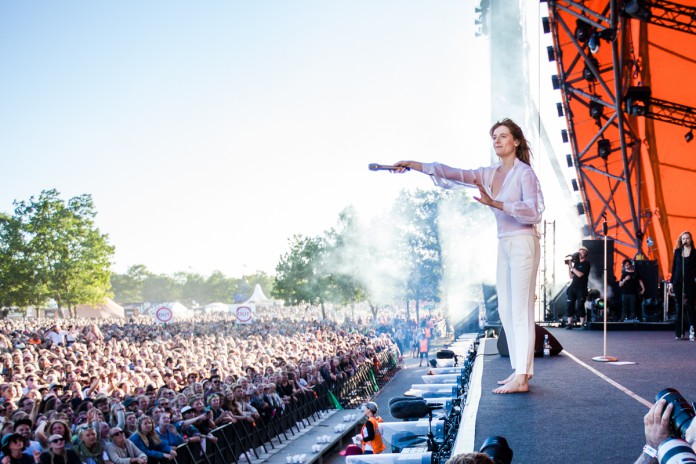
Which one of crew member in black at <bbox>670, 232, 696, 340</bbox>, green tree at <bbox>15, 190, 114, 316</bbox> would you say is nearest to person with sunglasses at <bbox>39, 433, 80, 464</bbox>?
crew member in black at <bbox>670, 232, 696, 340</bbox>

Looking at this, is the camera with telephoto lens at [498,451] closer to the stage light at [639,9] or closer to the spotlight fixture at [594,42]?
the stage light at [639,9]

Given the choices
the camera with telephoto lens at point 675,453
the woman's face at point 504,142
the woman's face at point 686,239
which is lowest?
the camera with telephoto lens at point 675,453

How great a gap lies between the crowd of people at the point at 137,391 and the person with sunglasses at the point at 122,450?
0.01 metres

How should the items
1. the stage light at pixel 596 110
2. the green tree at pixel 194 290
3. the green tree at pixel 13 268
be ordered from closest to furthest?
the stage light at pixel 596 110 → the green tree at pixel 13 268 → the green tree at pixel 194 290

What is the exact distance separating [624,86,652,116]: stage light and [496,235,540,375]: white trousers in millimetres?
10453

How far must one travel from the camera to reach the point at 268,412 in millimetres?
13875

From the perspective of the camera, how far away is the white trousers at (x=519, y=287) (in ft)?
12.6

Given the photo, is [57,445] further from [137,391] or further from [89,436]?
[137,391]

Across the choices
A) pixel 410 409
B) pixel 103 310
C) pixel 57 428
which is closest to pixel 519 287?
pixel 410 409

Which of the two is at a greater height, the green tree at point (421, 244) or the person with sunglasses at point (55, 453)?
the green tree at point (421, 244)

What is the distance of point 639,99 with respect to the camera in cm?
1296

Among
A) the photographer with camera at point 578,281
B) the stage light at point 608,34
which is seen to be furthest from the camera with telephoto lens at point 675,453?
the stage light at point 608,34

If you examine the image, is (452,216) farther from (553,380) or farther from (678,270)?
(553,380)

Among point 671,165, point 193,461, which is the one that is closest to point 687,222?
point 671,165
